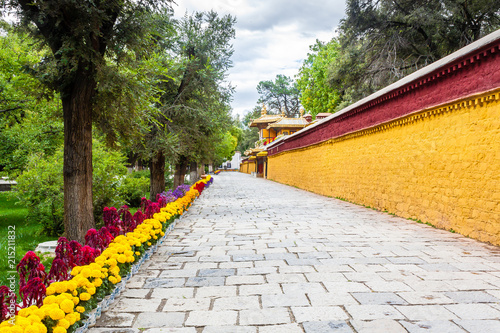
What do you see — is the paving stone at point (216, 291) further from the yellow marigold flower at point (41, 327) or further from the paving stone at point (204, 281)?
the yellow marigold flower at point (41, 327)

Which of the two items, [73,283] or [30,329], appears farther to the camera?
[73,283]

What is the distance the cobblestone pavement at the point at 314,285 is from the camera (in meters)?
3.02

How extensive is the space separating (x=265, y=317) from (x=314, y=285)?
1015 millimetres

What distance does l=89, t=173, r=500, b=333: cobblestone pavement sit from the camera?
119 inches

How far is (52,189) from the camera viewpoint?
9.48 metres

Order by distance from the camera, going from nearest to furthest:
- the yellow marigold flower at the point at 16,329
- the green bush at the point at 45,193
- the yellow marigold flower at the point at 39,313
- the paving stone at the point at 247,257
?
the yellow marigold flower at the point at 16,329
the yellow marigold flower at the point at 39,313
the paving stone at the point at 247,257
the green bush at the point at 45,193

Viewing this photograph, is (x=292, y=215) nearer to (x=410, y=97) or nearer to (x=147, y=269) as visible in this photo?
(x=410, y=97)

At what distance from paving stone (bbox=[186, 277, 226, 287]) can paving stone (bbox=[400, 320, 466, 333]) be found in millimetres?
2070

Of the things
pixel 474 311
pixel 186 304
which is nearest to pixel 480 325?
pixel 474 311

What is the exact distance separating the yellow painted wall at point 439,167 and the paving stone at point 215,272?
4.64m

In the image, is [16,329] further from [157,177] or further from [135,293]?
[157,177]

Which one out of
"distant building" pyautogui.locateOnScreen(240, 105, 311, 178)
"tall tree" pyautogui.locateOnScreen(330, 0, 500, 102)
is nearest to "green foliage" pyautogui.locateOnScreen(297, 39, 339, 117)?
"distant building" pyautogui.locateOnScreen(240, 105, 311, 178)

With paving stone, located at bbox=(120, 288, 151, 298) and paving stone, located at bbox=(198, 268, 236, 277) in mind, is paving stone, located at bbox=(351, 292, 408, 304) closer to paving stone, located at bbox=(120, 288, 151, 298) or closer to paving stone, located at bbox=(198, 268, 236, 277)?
paving stone, located at bbox=(198, 268, 236, 277)

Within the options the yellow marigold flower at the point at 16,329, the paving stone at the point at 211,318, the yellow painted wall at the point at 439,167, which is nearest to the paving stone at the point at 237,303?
the paving stone at the point at 211,318
